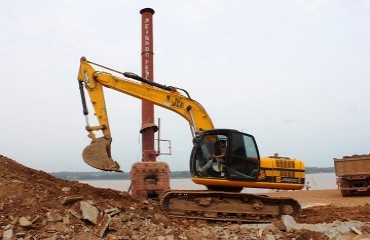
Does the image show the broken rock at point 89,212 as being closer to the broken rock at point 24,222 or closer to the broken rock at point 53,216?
the broken rock at point 53,216

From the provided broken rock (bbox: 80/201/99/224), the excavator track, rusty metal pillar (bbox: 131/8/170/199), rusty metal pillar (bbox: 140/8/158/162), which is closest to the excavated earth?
broken rock (bbox: 80/201/99/224)

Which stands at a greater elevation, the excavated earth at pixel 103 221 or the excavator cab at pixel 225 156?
the excavator cab at pixel 225 156

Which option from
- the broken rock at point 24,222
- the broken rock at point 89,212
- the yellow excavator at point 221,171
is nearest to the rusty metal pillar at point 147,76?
the yellow excavator at point 221,171

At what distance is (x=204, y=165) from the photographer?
37.0 ft

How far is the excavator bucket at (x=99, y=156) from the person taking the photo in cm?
1082

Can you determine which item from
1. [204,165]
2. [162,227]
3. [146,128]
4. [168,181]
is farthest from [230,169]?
[146,128]

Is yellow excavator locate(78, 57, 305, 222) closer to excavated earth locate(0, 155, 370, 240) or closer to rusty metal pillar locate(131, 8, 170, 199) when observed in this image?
excavated earth locate(0, 155, 370, 240)

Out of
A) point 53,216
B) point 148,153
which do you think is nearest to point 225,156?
point 53,216

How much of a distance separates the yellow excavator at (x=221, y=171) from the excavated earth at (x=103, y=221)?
17.8 inches

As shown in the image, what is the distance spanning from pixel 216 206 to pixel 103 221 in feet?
10.2

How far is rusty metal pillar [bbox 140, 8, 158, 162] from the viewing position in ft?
72.7

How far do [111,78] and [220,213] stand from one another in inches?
190

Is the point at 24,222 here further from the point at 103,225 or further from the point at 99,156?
the point at 99,156

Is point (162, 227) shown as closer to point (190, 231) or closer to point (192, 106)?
point (190, 231)
